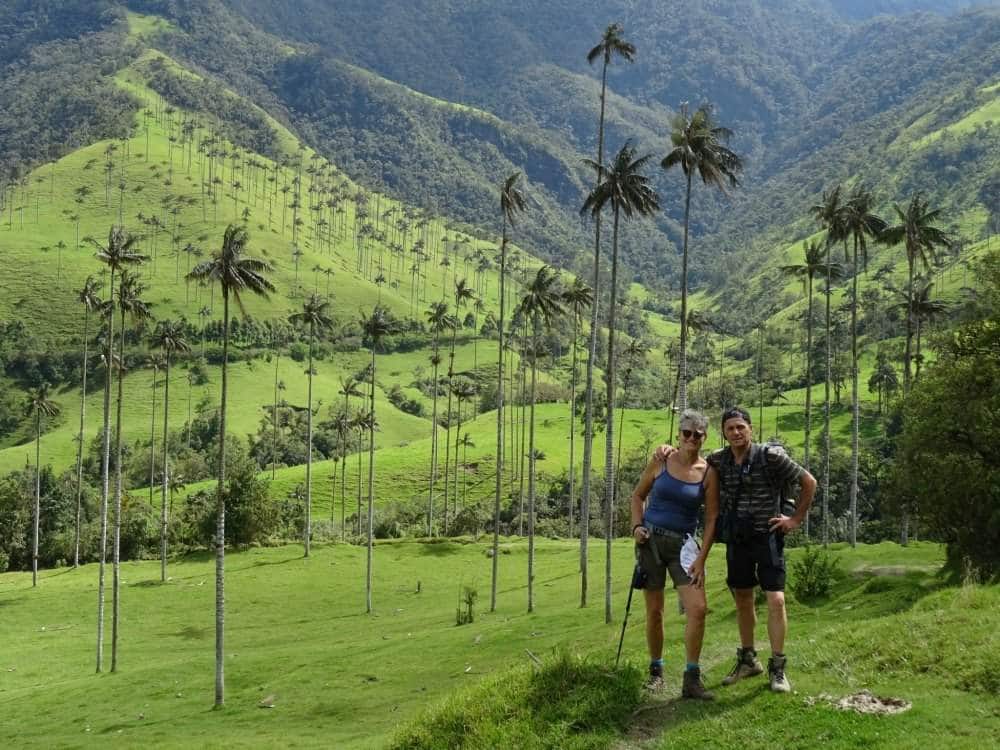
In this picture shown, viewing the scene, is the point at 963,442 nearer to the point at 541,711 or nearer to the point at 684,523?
the point at 684,523

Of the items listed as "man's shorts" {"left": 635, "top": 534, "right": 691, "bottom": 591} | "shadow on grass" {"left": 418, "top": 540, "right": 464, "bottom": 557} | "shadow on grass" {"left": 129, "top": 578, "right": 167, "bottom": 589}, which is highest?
"man's shorts" {"left": 635, "top": 534, "right": 691, "bottom": 591}

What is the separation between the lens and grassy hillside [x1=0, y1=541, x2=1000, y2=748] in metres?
11.9

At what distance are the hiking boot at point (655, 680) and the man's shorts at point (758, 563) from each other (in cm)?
197

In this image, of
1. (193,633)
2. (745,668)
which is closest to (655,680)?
(745,668)

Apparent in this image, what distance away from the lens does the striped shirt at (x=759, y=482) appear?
1209 cm

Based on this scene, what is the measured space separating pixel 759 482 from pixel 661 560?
197 centimetres

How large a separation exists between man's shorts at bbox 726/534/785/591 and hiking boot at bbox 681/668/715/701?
1.48 metres

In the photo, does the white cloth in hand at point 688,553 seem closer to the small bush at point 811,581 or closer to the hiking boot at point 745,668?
the hiking boot at point 745,668

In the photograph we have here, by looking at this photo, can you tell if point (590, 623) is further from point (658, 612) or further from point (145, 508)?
point (145, 508)

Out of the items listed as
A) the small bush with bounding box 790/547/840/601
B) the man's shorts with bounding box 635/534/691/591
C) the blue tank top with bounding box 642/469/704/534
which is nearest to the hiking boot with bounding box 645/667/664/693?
the man's shorts with bounding box 635/534/691/591

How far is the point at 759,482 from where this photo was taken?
12.1 metres

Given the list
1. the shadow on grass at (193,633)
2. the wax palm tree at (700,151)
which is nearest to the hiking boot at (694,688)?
the wax palm tree at (700,151)

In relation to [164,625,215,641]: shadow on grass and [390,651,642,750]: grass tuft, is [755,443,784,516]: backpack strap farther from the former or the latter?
[164,625,215,641]: shadow on grass

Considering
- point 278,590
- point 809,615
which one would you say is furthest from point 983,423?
point 278,590
